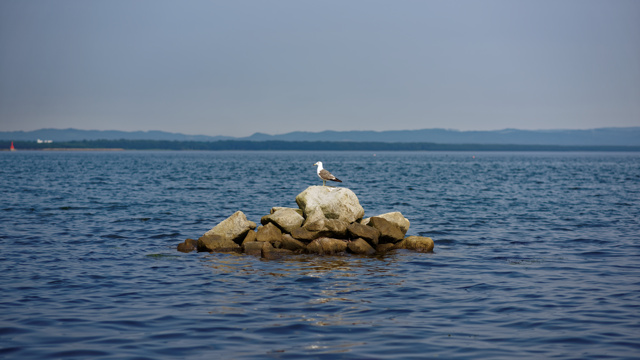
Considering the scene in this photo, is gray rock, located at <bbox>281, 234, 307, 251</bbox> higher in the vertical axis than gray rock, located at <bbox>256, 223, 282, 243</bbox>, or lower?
lower

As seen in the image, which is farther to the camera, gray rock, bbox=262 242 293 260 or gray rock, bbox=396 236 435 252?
gray rock, bbox=396 236 435 252

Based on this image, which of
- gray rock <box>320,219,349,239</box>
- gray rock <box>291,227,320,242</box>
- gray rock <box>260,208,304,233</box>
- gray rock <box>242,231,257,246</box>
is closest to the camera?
gray rock <box>291,227,320,242</box>

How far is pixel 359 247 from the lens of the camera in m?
19.9

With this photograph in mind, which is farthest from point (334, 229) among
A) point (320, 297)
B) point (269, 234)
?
point (320, 297)

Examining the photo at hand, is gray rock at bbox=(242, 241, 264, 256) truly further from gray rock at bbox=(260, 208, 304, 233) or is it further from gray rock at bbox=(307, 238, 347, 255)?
gray rock at bbox=(307, 238, 347, 255)

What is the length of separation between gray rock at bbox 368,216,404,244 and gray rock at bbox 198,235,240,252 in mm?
4945

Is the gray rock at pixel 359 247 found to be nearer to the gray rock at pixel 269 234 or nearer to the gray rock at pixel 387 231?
the gray rock at pixel 387 231

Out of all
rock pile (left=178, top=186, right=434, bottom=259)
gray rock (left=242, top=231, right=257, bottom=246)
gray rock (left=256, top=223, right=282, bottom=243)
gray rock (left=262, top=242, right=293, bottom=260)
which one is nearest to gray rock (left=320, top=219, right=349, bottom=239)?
rock pile (left=178, top=186, right=434, bottom=259)

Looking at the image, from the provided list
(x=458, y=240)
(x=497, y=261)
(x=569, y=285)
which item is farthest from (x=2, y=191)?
(x=569, y=285)

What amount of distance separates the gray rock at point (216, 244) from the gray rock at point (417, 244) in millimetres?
5812

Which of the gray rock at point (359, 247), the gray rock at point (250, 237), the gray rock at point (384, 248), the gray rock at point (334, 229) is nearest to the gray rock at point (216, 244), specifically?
the gray rock at point (250, 237)

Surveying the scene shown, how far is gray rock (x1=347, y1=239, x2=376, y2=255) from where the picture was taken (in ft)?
65.2

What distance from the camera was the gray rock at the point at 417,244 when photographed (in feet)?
67.3

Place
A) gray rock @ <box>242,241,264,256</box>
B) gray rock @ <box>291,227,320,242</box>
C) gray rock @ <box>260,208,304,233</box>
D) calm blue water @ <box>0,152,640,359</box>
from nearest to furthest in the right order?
1. calm blue water @ <box>0,152,640,359</box>
2. gray rock @ <box>242,241,264,256</box>
3. gray rock @ <box>291,227,320,242</box>
4. gray rock @ <box>260,208,304,233</box>
